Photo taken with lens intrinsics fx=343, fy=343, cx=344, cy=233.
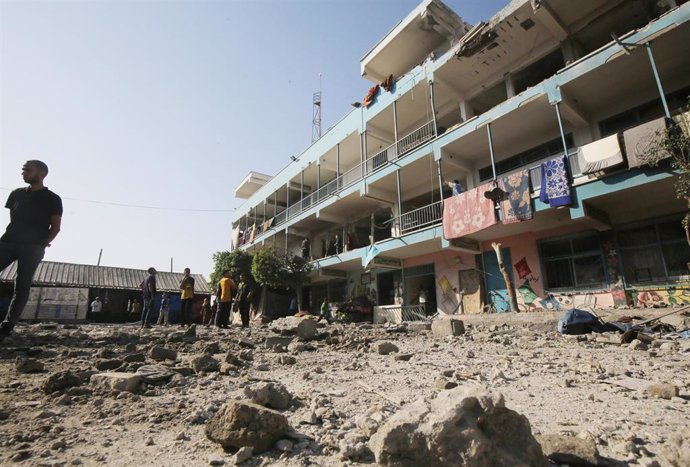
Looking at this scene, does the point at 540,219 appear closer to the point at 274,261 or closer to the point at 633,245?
the point at 633,245

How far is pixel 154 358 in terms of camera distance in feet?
12.6

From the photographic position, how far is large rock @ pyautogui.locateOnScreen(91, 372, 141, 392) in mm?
2539

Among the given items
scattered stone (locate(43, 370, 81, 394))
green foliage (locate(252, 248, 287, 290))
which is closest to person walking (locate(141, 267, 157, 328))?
scattered stone (locate(43, 370, 81, 394))

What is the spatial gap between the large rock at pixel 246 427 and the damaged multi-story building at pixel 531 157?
897 cm

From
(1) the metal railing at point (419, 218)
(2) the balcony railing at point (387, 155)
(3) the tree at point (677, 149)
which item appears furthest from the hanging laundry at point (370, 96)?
(3) the tree at point (677, 149)

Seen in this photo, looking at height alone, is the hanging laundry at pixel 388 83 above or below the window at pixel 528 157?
above

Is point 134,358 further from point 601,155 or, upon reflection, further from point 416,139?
point 416,139

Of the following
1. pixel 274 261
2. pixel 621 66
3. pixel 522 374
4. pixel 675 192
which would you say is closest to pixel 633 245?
pixel 675 192

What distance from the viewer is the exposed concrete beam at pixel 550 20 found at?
945 cm

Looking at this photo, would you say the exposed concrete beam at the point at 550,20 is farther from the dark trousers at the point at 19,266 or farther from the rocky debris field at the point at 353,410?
the dark trousers at the point at 19,266

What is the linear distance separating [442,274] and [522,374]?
1037 cm

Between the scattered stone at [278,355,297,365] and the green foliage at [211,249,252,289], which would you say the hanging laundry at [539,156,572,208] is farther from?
the green foliage at [211,249,252,289]

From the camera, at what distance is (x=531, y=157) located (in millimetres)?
11352

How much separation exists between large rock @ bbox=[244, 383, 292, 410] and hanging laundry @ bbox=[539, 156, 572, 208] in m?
8.73
